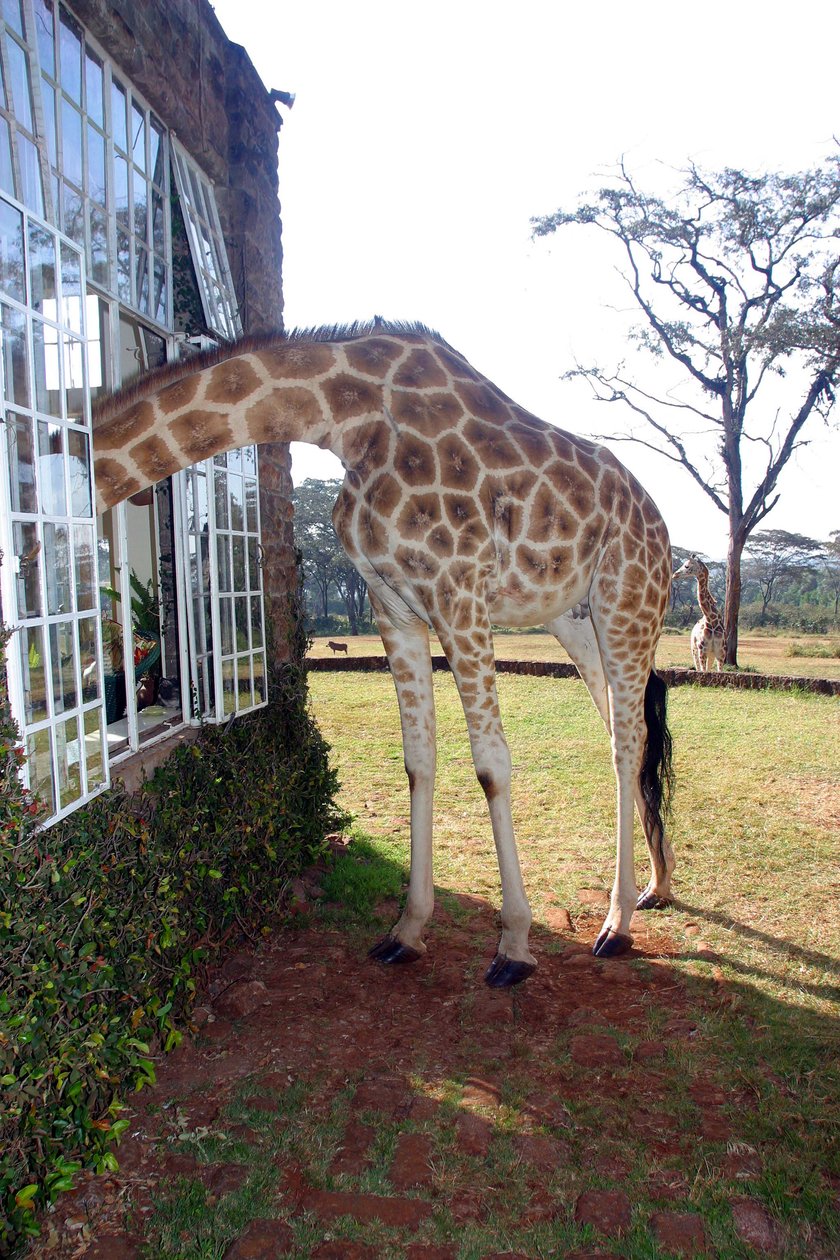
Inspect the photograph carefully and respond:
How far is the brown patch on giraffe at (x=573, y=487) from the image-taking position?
13.8ft

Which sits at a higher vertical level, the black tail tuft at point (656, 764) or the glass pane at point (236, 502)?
the glass pane at point (236, 502)

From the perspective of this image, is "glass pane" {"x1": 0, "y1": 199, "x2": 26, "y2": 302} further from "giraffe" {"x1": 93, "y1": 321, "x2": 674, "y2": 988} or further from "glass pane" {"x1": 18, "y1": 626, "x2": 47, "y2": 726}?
"glass pane" {"x1": 18, "y1": 626, "x2": 47, "y2": 726}

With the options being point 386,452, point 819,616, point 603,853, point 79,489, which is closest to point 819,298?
point 603,853

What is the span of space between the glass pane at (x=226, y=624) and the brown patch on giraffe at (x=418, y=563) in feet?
4.01

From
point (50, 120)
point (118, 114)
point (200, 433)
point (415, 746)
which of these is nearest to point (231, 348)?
point (200, 433)

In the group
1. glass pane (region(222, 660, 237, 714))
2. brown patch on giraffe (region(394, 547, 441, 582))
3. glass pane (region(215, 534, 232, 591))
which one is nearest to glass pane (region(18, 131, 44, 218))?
glass pane (region(215, 534, 232, 591))

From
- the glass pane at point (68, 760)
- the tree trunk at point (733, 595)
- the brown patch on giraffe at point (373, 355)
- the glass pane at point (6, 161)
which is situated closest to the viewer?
the glass pane at point (68, 760)

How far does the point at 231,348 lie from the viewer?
3.70m

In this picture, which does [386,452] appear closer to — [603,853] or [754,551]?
[603,853]

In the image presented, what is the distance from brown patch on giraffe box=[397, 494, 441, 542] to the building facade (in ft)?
3.94

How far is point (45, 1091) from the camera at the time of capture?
2248mm

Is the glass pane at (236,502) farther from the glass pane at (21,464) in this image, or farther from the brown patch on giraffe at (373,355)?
the glass pane at (21,464)

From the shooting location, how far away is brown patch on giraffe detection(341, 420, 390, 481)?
12.5 ft

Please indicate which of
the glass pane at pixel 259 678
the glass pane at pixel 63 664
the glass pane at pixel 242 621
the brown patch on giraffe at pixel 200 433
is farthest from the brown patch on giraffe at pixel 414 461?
the glass pane at pixel 259 678
